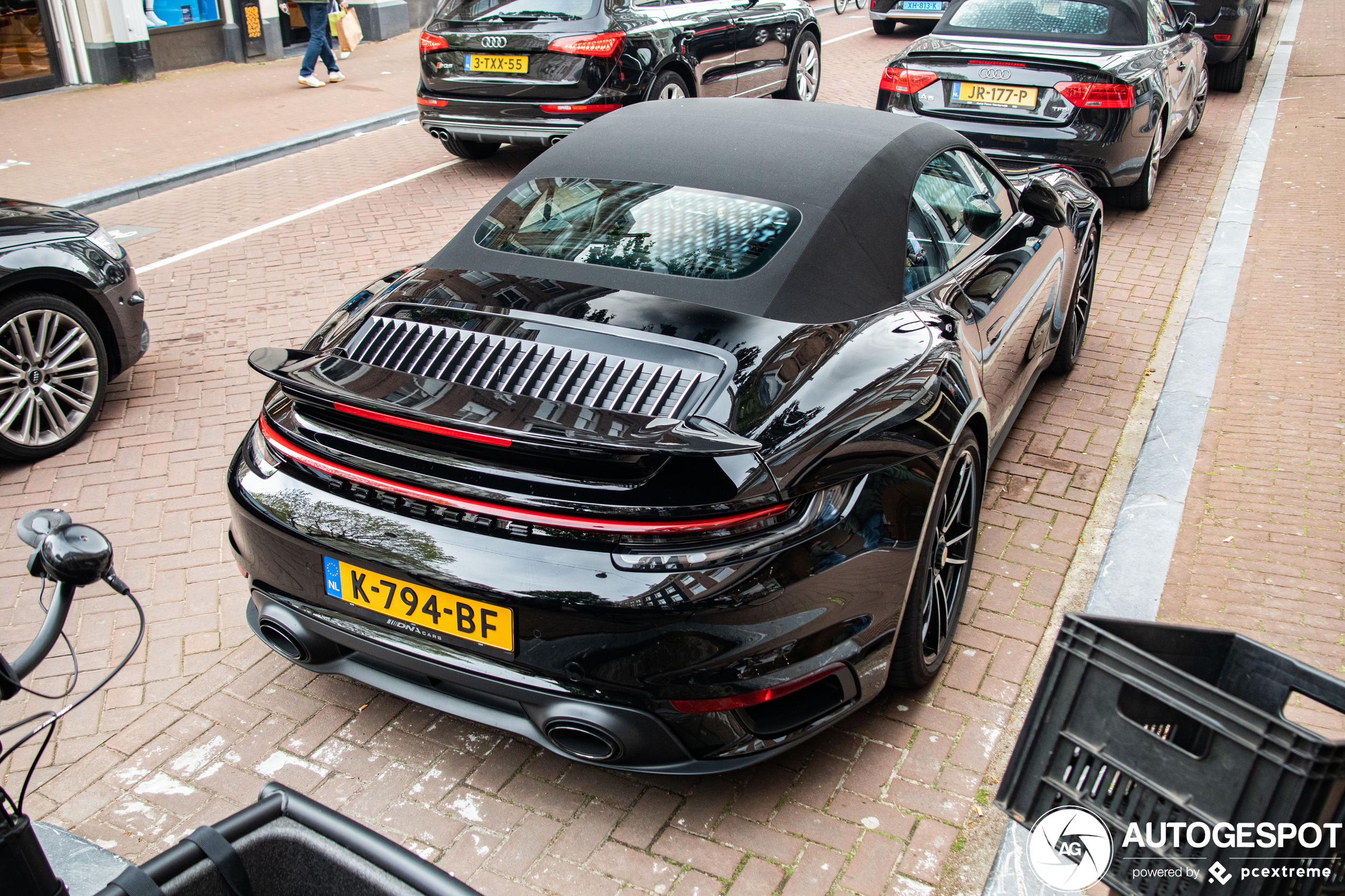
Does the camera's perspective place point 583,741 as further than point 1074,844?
Yes

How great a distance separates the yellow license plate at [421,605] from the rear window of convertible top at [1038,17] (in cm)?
685

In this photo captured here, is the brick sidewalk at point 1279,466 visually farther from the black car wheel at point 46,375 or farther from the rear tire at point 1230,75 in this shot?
the rear tire at point 1230,75

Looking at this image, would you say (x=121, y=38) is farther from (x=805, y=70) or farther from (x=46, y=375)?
(x=46, y=375)

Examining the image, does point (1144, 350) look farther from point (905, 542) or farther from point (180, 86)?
point (180, 86)

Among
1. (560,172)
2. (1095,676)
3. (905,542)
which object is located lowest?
(905,542)

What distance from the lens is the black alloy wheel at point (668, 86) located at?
897 centimetres

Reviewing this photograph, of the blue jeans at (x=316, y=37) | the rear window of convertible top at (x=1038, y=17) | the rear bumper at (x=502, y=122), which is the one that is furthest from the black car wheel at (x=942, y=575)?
the blue jeans at (x=316, y=37)

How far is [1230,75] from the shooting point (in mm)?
13000

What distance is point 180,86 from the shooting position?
13258 millimetres

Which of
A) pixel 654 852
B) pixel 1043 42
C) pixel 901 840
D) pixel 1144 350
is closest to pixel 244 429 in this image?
pixel 654 852

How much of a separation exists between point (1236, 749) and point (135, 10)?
48.7 feet

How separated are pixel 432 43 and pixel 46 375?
514 centimetres

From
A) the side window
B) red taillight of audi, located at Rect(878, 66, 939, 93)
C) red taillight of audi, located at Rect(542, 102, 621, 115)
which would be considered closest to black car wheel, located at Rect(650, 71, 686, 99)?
red taillight of audi, located at Rect(542, 102, 621, 115)

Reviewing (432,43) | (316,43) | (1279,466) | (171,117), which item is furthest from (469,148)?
(1279,466)
